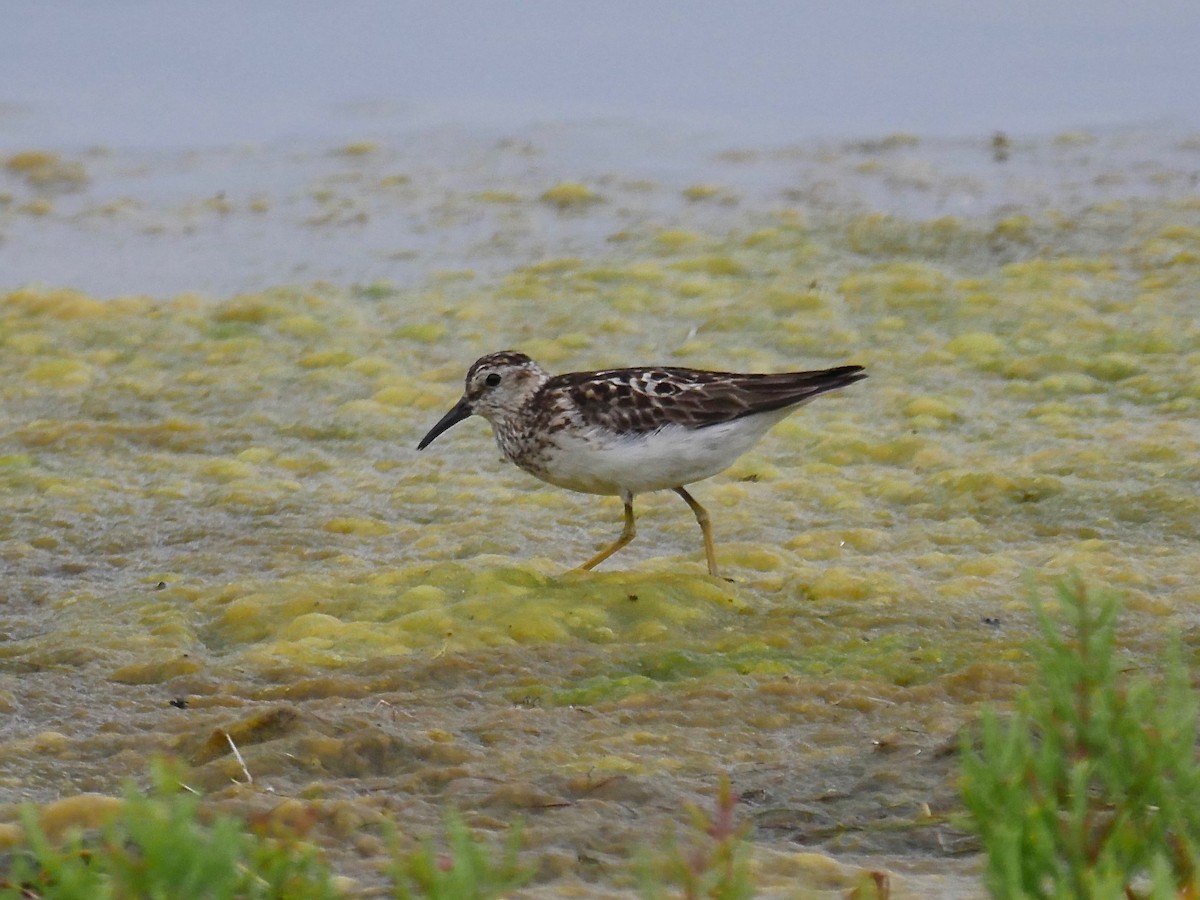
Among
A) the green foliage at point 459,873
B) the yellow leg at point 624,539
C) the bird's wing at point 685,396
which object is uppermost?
the green foliage at point 459,873

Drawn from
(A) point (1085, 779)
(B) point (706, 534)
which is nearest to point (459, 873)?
(A) point (1085, 779)

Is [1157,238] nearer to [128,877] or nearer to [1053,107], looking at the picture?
[1053,107]

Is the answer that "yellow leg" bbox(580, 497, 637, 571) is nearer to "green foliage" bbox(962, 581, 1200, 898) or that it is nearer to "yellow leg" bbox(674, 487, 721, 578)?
"yellow leg" bbox(674, 487, 721, 578)

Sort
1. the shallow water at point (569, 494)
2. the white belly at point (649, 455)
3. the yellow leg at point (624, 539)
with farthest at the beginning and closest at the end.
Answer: the yellow leg at point (624, 539)
the white belly at point (649, 455)
the shallow water at point (569, 494)

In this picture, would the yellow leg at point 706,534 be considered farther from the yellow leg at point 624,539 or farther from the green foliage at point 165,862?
the green foliage at point 165,862

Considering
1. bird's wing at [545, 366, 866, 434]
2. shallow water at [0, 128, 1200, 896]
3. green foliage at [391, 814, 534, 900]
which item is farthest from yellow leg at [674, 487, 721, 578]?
green foliage at [391, 814, 534, 900]

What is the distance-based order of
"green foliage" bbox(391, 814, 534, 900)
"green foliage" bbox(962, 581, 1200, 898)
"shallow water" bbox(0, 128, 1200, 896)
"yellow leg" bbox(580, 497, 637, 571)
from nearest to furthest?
"green foliage" bbox(391, 814, 534, 900) → "green foliage" bbox(962, 581, 1200, 898) → "shallow water" bbox(0, 128, 1200, 896) → "yellow leg" bbox(580, 497, 637, 571)

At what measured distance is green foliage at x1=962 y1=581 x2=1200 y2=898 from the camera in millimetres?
2793

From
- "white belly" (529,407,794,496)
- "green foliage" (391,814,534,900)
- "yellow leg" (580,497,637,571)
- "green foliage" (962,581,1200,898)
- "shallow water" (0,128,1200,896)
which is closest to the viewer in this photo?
"green foliage" (391,814,534,900)

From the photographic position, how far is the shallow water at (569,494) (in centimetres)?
466

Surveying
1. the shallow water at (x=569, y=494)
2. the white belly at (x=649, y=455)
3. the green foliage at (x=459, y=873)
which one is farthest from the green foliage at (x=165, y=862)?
the white belly at (x=649, y=455)

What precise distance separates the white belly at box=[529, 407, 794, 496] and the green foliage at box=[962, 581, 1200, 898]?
10.9ft

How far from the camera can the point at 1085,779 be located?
2.94m

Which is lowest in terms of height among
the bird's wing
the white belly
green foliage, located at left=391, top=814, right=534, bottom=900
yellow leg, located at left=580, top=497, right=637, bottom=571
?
yellow leg, located at left=580, top=497, right=637, bottom=571
